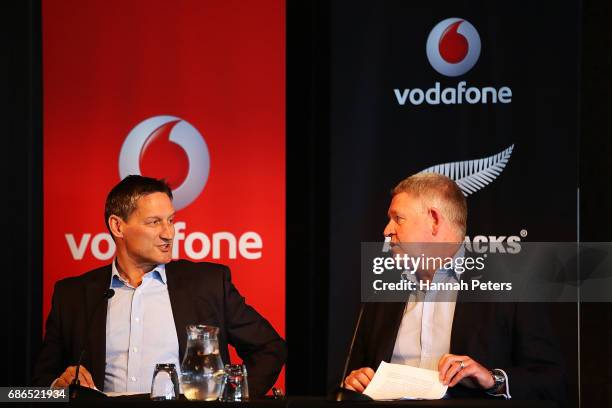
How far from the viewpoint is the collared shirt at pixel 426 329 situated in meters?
3.30

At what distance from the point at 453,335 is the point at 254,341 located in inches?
36.5

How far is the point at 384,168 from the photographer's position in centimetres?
437

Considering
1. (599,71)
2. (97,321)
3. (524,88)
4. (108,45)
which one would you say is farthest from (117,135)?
(599,71)

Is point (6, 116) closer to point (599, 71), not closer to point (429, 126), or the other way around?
point (429, 126)

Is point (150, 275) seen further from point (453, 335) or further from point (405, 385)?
point (405, 385)

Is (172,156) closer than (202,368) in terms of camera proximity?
No

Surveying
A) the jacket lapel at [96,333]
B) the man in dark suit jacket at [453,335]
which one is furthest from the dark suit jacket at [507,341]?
the jacket lapel at [96,333]

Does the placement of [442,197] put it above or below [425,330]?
above

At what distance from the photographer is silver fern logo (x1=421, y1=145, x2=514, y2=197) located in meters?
4.25

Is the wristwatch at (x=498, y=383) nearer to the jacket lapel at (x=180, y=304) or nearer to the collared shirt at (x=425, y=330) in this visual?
the collared shirt at (x=425, y=330)

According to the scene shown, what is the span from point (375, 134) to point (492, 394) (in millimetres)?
1743

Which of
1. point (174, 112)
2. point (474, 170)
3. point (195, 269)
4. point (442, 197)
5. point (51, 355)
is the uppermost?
point (174, 112)

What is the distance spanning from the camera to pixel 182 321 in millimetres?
3697

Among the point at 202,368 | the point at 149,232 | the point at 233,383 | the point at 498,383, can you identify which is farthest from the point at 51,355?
the point at 498,383
